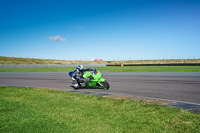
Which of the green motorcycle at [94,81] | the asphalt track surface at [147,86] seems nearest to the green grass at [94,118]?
the asphalt track surface at [147,86]

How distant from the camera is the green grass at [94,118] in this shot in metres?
3.58

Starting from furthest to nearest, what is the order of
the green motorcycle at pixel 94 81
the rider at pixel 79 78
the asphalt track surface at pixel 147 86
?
the rider at pixel 79 78 < the green motorcycle at pixel 94 81 < the asphalt track surface at pixel 147 86

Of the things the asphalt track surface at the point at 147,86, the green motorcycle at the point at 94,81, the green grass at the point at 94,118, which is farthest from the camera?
the green motorcycle at the point at 94,81

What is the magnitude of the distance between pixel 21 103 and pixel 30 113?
1383 mm

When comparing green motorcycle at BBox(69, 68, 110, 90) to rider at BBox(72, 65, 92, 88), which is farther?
rider at BBox(72, 65, 92, 88)

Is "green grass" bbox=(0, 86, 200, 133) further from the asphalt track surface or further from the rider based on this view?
the rider

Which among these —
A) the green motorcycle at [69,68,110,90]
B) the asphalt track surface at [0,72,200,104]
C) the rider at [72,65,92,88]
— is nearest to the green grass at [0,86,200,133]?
the asphalt track surface at [0,72,200,104]

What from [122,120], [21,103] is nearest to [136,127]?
[122,120]

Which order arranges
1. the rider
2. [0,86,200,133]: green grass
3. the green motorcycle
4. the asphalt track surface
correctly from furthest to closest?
the rider, the green motorcycle, the asphalt track surface, [0,86,200,133]: green grass

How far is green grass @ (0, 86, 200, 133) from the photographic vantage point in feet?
11.7

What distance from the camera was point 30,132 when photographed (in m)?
3.44

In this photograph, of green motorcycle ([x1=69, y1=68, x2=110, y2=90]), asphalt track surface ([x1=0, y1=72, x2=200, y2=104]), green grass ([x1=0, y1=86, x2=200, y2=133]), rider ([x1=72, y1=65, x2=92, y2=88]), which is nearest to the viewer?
green grass ([x1=0, y1=86, x2=200, y2=133])

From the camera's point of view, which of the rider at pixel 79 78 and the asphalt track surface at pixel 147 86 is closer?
the asphalt track surface at pixel 147 86

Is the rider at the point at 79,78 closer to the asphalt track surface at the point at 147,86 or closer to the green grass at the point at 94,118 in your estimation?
the asphalt track surface at the point at 147,86
